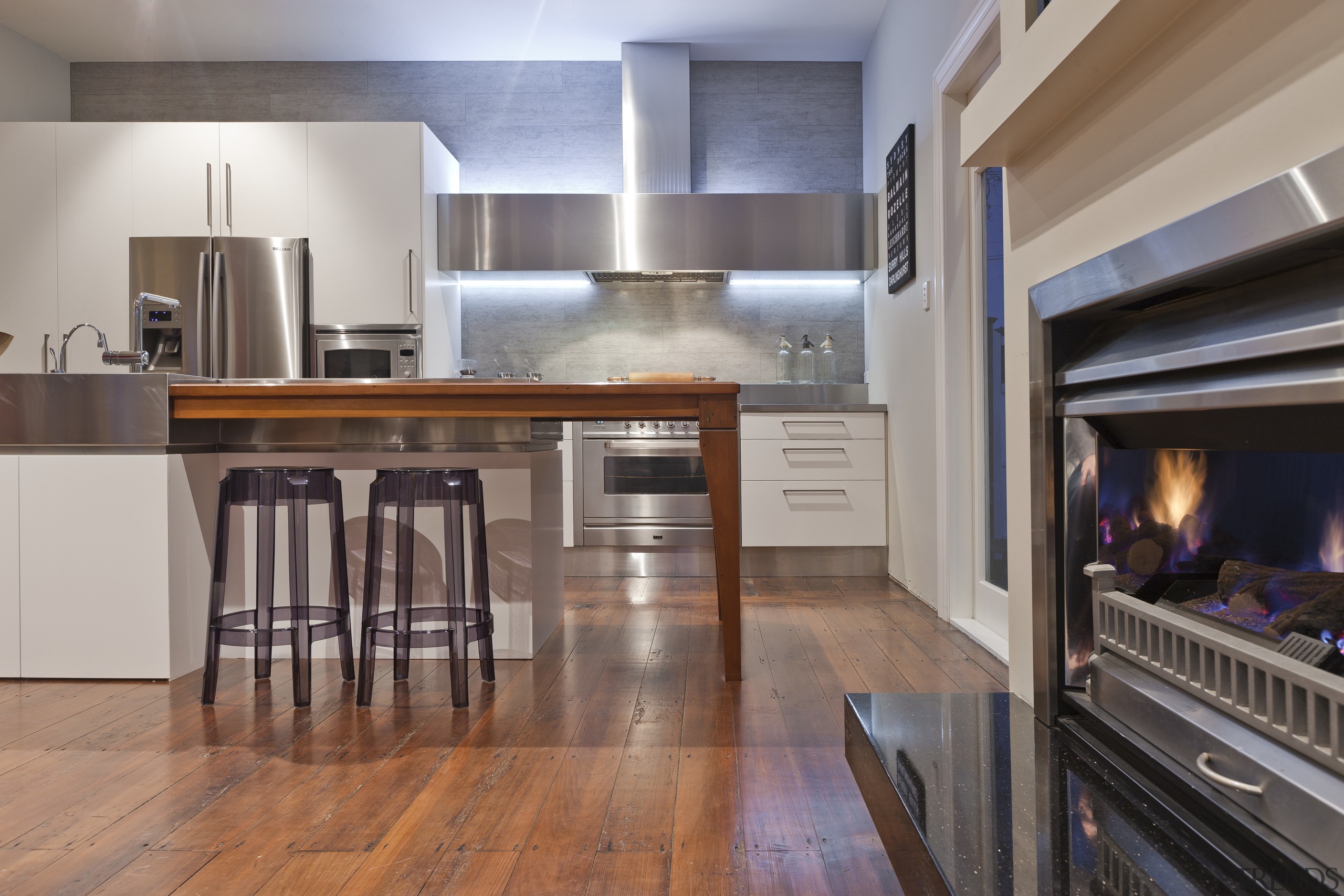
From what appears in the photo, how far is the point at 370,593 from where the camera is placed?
6.71 feet

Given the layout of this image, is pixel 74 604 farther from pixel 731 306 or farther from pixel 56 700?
pixel 731 306

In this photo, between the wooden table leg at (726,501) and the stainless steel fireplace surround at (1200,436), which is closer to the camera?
the stainless steel fireplace surround at (1200,436)

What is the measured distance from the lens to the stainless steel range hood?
423 cm

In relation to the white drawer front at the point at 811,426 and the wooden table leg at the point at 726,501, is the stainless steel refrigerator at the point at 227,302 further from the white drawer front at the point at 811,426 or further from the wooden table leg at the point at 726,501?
the wooden table leg at the point at 726,501

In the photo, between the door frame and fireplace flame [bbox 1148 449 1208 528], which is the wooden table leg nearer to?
the door frame

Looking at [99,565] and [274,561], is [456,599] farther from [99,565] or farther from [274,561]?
[99,565]

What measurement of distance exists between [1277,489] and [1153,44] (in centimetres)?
51

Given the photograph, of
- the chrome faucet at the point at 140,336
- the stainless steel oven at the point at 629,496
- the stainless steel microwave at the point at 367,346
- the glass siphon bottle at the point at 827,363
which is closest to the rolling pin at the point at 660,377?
the stainless steel oven at the point at 629,496

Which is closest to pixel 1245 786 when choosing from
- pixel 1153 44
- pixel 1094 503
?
pixel 1094 503

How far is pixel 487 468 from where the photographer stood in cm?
246

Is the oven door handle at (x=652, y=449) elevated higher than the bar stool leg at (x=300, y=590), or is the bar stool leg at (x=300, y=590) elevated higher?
the oven door handle at (x=652, y=449)

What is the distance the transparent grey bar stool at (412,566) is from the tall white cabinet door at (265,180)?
2666mm

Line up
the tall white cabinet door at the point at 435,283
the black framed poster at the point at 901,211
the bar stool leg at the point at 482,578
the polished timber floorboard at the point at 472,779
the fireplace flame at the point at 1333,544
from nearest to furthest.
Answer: the fireplace flame at the point at 1333,544 < the polished timber floorboard at the point at 472,779 < the bar stool leg at the point at 482,578 < the black framed poster at the point at 901,211 < the tall white cabinet door at the point at 435,283

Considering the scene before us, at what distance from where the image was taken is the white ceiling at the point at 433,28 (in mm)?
4035
